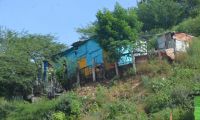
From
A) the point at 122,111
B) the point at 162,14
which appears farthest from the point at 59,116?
the point at 162,14

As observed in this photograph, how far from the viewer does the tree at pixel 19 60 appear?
97.0 feet

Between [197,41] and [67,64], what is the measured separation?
300 inches

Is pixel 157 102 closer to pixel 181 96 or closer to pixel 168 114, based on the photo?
pixel 181 96

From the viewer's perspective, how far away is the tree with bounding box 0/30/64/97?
29562 millimetres

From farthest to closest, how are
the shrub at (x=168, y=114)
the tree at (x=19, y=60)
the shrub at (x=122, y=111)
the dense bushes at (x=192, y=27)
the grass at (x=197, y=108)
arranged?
the dense bushes at (x=192, y=27) < the tree at (x=19, y=60) < the shrub at (x=122, y=111) < the shrub at (x=168, y=114) < the grass at (x=197, y=108)

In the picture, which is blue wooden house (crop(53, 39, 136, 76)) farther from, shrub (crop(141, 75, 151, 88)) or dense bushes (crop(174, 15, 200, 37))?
dense bushes (crop(174, 15, 200, 37))

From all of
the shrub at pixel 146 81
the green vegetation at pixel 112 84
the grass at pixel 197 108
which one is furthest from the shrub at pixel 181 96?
the shrub at pixel 146 81

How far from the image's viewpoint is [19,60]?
30.4m

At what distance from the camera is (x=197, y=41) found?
86.6 feet

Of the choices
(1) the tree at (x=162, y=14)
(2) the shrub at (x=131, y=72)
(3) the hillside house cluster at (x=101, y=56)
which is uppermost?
(1) the tree at (x=162, y=14)

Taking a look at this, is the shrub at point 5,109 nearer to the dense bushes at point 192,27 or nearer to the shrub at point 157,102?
the shrub at point 157,102

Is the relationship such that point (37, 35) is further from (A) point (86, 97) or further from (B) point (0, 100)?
(A) point (86, 97)

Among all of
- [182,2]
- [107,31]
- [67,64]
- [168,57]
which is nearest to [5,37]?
[67,64]

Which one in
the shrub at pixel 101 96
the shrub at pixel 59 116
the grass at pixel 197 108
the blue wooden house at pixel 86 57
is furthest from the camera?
the blue wooden house at pixel 86 57
